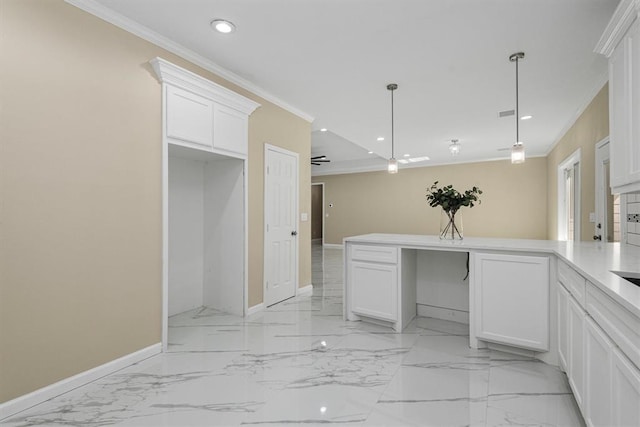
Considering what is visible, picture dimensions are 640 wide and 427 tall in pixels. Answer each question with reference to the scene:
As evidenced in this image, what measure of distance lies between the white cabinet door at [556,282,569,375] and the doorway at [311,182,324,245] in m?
8.71

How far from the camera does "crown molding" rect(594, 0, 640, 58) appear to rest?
176cm

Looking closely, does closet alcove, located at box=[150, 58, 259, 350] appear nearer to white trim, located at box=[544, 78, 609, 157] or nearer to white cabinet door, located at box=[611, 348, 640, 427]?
white cabinet door, located at box=[611, 348, 640, 427]

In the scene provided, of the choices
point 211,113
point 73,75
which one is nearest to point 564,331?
point 211,113

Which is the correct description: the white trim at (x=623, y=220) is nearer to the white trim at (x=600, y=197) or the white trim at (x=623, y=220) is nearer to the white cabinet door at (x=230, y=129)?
the white trim at (x=600, y=197)

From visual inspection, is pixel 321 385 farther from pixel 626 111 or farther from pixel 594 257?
pixel 626 111

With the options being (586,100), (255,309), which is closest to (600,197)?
(586,100)

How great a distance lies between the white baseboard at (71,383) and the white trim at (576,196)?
5449 millimetres

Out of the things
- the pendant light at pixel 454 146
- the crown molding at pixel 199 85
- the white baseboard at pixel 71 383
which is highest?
the pendant light at pixel 454 146

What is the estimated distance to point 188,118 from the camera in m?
2.89

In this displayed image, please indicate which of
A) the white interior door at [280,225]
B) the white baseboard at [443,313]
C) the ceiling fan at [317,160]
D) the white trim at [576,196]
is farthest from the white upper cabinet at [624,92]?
the ceiling fan at [317,160]

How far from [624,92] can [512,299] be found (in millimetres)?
1546

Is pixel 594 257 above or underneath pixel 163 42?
underneath

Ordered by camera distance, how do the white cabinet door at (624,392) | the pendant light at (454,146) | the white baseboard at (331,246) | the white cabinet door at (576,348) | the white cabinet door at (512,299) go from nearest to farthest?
the white cabinet door at (624,392), the white cabinet door at (576,348), the white cabinet door at (512,299), the pendant light at (454,146), the white baseboard at (331,246)

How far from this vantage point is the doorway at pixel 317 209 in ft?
36.1
